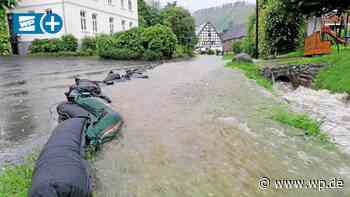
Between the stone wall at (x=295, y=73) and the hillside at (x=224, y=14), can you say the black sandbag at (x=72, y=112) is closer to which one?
the stone wall at (x=295, y=73)

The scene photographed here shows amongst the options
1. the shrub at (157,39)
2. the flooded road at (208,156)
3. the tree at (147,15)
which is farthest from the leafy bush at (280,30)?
the tree at (147,15)

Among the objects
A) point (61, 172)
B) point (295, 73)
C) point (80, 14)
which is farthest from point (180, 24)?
point (61, 172)

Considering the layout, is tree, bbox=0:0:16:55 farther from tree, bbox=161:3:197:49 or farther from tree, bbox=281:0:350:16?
tree, bbox=161:3:197:49

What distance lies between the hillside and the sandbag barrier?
122 m

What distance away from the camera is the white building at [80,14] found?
21453mm

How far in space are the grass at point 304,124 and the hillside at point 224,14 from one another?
121 meters

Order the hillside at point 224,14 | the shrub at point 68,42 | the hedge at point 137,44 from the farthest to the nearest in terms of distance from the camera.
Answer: the hillside at point 224,14 → the shrub at point 68,42 → the hedge at point 137,44

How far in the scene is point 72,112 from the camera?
3803 millimetres

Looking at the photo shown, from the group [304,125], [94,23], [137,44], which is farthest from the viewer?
[94,23]

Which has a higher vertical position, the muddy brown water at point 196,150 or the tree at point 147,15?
the tree at point 147,15

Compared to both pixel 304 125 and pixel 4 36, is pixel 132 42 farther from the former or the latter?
pixel 304 125

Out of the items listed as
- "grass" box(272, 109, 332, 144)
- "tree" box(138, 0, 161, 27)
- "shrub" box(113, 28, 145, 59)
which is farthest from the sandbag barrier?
"tree" box(138, 0, 161, 27)

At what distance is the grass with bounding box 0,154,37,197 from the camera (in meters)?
2.09

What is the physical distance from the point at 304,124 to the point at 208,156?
6.60ft
